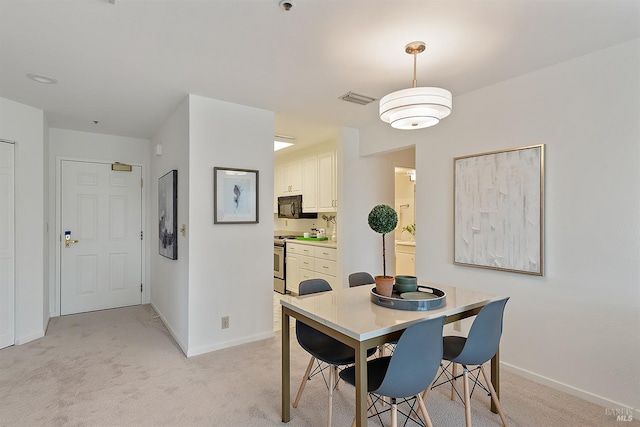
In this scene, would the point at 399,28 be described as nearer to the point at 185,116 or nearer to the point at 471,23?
the point at 471,23

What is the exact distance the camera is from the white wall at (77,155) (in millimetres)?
4250

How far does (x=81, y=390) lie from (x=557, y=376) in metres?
3.54

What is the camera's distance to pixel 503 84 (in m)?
2.81

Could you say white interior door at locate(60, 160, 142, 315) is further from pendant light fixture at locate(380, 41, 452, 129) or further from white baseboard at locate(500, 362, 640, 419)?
white baseboard at locate(500, 362, 640, 419)

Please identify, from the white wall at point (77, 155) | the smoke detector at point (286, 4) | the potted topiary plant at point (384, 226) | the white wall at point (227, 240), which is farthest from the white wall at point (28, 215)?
the potted topiary plant at point (384, 226)

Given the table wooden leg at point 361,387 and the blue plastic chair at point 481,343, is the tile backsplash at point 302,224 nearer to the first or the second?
the blue plastic chair at point 481,343

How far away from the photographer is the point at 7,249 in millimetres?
3318

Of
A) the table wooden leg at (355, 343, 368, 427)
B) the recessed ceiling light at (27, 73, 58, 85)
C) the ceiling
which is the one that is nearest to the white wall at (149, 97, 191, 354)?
the ceiling

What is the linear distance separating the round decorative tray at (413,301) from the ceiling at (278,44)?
62.4 inches

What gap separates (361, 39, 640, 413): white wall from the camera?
2189 mm

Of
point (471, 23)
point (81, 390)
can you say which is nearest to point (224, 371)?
point (81, 390)

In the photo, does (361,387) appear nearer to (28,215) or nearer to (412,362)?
(412,362)

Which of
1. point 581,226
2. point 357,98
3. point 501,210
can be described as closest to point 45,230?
point 357,98

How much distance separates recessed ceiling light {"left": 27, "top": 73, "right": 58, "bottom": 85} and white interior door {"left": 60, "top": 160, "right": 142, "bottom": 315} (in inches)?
75.0
